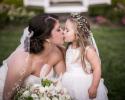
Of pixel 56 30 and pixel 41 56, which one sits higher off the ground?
pixel 56 30

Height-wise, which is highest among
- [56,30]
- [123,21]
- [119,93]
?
[56,30]

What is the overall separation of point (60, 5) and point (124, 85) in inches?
32.7

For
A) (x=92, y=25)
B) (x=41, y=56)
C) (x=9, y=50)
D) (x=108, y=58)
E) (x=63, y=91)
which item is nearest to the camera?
(x=63, y=91)

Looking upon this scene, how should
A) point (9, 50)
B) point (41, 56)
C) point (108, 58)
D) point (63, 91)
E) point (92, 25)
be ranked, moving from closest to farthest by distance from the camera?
point (63, 91) → point (41, 56) → point (9, 50) → point (108, 58) → point (92, 25)

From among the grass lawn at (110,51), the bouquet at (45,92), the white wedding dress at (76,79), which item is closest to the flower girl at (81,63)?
the white wedding dress at (76,79)

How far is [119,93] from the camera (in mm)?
2877

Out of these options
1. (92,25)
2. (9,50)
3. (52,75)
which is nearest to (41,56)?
(52,75)

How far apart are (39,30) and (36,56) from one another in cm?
17

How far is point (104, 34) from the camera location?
127 inches

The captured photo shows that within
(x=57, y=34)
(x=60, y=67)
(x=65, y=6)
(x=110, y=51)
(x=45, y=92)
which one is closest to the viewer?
(x=45, y=92)

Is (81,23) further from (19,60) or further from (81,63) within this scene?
(19,60)

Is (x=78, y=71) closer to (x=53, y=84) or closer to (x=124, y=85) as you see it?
(x=53, y=84)

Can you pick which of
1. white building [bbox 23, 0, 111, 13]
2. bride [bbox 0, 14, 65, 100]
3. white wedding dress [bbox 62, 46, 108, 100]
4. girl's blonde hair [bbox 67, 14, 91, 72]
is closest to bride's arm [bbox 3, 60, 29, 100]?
bride [bbox 0, 14, 65, 100]

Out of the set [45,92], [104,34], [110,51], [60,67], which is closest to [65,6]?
[104,34]
